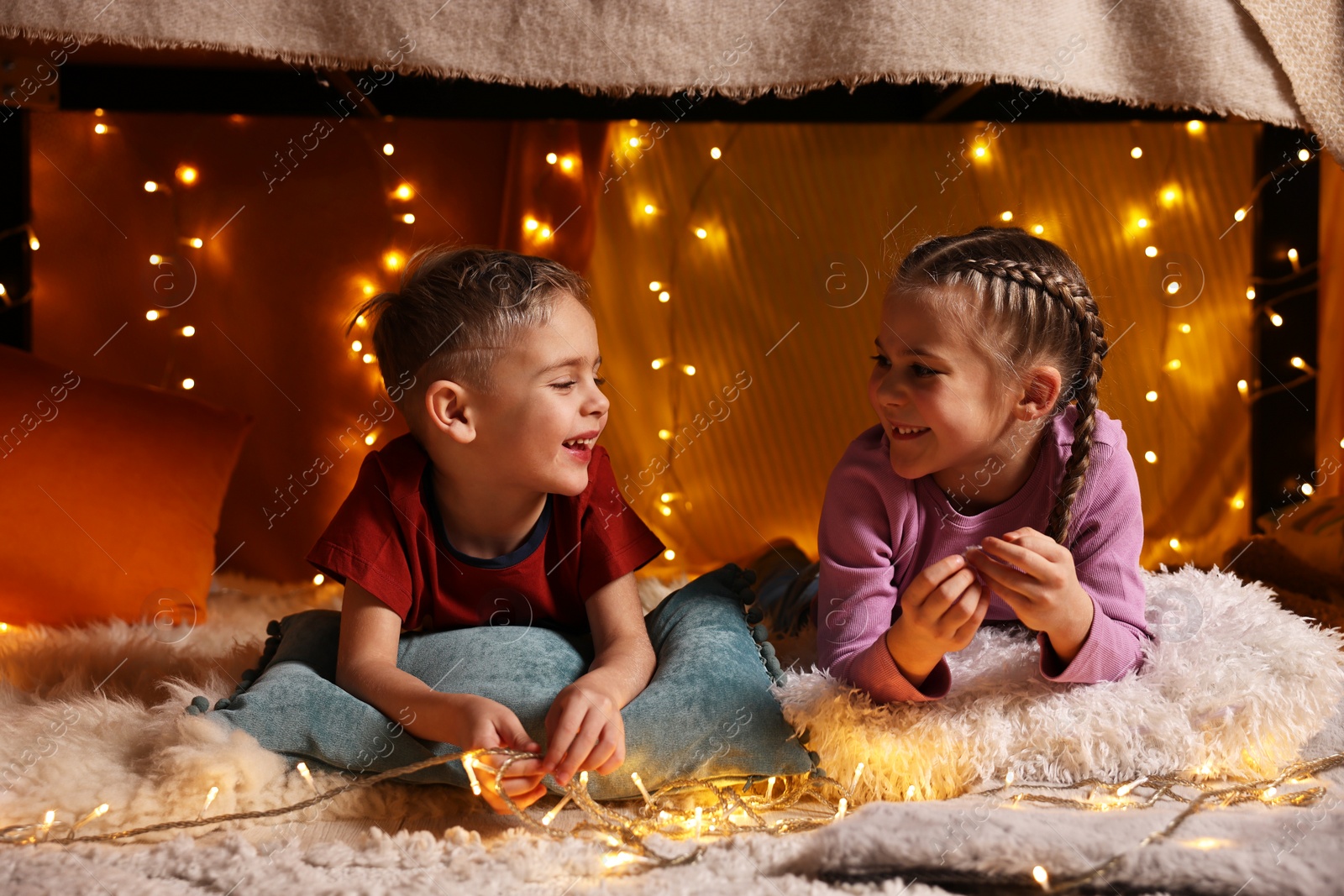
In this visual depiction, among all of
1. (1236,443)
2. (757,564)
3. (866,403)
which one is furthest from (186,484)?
(1236,443)

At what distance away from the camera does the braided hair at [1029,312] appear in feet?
3.24

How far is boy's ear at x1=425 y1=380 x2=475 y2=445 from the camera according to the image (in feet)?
3.48

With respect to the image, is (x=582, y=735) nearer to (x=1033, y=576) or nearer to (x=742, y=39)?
(x=1033, y=576)

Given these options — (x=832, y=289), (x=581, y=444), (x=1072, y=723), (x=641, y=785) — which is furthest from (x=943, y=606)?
(x=832, y=289)

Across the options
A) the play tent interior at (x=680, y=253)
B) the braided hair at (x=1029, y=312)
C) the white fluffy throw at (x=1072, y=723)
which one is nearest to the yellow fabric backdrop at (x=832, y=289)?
the play tent interior at (x=680, y=253)

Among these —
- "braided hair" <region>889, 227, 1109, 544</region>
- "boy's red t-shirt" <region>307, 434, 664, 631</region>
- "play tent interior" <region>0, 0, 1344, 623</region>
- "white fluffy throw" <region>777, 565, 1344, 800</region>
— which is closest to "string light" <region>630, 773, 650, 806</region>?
"white fluffy throw" <region>777, 565, 1344, 800</region>

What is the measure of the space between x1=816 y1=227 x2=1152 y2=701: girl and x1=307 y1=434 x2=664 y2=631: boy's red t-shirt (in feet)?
0.81

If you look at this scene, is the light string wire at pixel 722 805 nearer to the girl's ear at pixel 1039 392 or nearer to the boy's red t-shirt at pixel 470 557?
the boy's red t-shirt at pixel 470 557

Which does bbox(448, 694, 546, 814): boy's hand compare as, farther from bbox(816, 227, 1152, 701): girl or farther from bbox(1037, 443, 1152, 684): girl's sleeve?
bbox(1037, 443, 1152, 684): girl's sleeve

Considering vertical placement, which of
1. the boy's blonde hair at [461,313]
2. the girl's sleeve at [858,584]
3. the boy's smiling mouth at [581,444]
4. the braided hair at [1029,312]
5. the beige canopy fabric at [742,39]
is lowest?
the girl's sleeve at [858,584]

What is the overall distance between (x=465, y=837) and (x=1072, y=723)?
0.56 meters

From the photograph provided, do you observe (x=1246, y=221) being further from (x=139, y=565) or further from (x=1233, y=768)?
(x=139, y=565)

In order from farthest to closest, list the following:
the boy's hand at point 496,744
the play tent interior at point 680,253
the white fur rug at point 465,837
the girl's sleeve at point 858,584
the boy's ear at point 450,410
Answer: the play tent interior at point 680,253
the boy's ear at point 450,410
the girl's sleeve at point 858,584
the boy's hand at point 496,744
the white fur rug at point 465,837

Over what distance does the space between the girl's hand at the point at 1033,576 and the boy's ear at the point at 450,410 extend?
0.53 m
